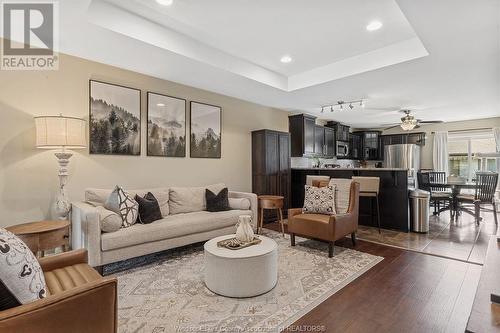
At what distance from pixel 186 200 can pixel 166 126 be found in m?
1.24

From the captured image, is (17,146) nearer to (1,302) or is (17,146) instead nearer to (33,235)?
(33,235)

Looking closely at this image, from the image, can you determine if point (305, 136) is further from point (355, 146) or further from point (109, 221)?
point (109, 221)

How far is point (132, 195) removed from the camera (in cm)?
333

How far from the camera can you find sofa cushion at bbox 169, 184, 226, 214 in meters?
3.73

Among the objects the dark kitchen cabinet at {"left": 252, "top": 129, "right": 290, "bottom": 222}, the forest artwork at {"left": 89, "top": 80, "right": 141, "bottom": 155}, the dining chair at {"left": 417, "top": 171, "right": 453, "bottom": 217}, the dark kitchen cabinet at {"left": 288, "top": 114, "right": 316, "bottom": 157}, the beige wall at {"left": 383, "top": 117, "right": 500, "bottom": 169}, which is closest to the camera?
the forest artwork at {"left": 89, "top": 80, "right": 141, "bottom": 155}

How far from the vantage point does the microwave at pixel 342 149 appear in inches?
296

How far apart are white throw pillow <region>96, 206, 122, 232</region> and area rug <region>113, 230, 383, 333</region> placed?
52cm

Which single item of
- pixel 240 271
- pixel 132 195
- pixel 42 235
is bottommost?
pixel 240 271

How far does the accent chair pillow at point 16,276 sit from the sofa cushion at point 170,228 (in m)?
1.36

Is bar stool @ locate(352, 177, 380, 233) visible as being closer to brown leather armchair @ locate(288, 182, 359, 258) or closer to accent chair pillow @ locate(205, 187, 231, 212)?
brown leather armchair @ locate(288, 182, 359, 258)

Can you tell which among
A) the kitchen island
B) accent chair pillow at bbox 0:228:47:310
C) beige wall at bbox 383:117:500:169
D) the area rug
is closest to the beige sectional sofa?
the area rug

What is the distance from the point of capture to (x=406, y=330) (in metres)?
1.81

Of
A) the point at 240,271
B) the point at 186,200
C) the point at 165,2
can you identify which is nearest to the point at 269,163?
the point at 186,200

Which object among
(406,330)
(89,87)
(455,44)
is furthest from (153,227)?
(455,44)
